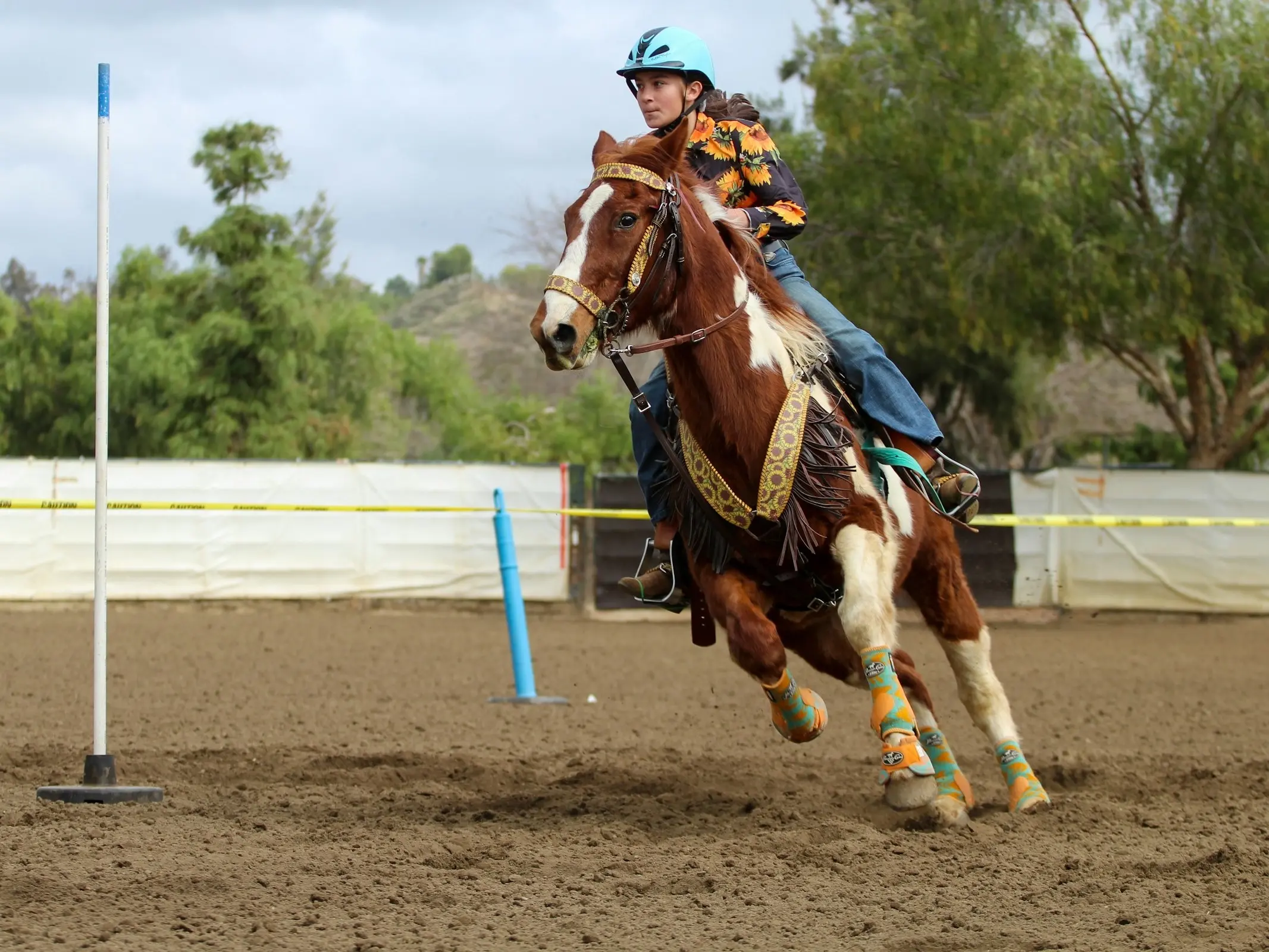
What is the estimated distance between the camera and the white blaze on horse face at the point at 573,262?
15.1 feet

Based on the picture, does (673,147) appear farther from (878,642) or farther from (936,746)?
(936,746)

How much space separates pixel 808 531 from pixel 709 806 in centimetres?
159

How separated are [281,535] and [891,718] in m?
14.5

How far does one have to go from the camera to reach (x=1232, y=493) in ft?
60.4

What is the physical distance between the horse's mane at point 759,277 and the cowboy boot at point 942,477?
2.05 feet

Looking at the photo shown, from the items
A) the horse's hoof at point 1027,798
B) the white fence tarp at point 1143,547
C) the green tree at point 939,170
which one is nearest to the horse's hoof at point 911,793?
the horse's hoof at point 1027,798

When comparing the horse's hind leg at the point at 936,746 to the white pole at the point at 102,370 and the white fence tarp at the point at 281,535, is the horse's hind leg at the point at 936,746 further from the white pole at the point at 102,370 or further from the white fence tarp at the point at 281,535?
the white fence tarp at the point at 281,535

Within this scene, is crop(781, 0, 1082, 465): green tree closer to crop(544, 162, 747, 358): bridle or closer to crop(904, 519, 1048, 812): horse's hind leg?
crop(904, 519, 1048, 812): horse's hind leg

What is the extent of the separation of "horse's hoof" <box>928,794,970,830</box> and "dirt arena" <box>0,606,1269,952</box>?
0.29ft

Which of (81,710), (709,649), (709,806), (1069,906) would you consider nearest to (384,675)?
(81,710)

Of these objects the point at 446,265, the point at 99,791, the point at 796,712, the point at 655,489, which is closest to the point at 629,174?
the point at 655,489

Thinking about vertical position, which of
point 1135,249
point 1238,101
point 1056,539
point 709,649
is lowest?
point 709,649

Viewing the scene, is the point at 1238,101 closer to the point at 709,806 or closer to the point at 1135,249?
the point at 1135,249

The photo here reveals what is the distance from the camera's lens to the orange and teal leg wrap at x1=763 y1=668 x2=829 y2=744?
5.51 metres
